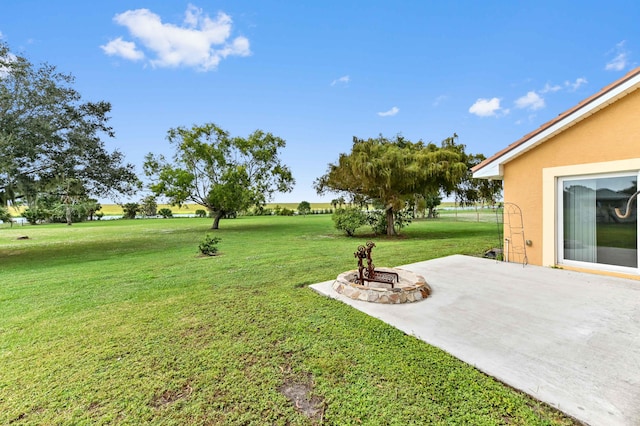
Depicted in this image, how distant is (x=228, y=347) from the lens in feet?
10.5

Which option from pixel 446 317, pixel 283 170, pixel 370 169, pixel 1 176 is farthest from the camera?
pixel 283 170

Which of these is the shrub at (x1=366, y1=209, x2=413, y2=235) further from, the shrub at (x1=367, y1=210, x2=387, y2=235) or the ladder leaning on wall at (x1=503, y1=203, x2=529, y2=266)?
the ladder leaning on wall at (x1=503, y1=203, x2=529, y2=266)

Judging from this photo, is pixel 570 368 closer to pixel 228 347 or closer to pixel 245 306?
pixel 228 347

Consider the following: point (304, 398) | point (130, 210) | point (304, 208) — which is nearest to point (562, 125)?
point (304, 398)

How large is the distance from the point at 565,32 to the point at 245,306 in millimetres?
A: 16237

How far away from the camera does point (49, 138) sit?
938cm

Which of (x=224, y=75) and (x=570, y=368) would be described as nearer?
(x=570, y=368)

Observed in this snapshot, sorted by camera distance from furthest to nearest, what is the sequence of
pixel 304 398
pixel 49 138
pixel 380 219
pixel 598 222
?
pixel 380 219
pixel 49 138
pixel 598 222
pixel 304 398

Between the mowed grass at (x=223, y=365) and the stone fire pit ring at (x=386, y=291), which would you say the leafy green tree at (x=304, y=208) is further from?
the stone fire pit ring at (x=386, y=291)

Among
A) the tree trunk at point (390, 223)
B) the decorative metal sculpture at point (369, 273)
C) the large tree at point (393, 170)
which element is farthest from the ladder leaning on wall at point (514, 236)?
the tree trunk at point (390, 223)

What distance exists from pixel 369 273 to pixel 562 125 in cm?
561

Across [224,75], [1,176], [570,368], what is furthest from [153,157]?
[570,368]

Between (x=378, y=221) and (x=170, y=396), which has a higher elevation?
(x=378, y=221)

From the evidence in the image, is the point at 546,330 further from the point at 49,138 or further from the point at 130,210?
the point at 130,210
